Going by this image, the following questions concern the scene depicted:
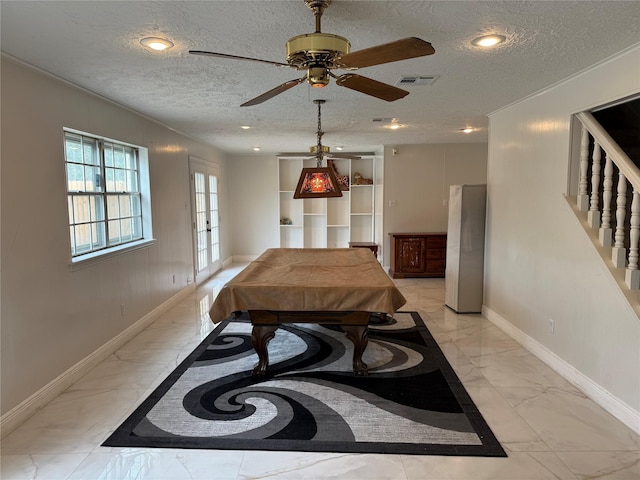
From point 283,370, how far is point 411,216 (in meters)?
4.82

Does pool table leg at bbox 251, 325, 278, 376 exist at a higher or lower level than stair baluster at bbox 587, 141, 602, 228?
lower

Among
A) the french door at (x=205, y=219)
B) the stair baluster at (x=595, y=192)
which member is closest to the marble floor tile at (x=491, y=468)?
the stair baluster at (x=595, y=192)

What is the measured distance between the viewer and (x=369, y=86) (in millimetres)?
2209

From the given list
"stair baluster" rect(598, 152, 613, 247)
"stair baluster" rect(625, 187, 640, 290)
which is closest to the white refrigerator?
"stair baluster" rect(598, 152, 613, 247)

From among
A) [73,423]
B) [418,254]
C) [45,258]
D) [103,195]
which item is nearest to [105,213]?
[103,195]

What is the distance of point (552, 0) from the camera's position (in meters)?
1.90

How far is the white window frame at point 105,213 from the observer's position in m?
3.30

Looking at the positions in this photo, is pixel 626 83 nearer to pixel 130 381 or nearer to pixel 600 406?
pixel 600 406

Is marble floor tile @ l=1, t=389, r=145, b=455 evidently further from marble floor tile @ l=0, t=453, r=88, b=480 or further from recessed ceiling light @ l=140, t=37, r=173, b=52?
recessed ceiling light @ l=140, t=37, r=173, b=52

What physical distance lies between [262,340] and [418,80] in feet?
8.02

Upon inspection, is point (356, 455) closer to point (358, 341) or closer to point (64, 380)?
point (358, 341)

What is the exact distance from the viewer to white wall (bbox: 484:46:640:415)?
267 cm

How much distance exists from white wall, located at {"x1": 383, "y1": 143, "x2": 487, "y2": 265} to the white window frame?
4.23 meters

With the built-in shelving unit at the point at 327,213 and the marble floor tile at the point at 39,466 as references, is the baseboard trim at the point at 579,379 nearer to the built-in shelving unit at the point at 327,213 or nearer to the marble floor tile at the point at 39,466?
the marble floor tile at the point at 39,466
